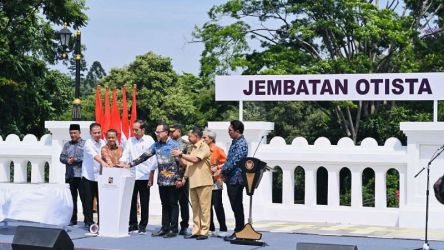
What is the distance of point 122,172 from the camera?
12.2m

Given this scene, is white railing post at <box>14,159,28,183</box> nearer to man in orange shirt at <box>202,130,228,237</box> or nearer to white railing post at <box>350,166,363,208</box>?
man in orange shirt at <box>202,130,228,237</box>

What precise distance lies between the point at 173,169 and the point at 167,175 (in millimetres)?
122

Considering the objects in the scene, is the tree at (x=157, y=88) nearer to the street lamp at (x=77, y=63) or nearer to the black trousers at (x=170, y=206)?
the street lamp at (x=77, y=63)

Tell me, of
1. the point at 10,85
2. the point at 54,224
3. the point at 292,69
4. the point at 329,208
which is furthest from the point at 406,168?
the point at 292,69

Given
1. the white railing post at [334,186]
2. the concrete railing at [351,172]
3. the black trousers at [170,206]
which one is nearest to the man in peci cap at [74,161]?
the black trousers at [170,206]

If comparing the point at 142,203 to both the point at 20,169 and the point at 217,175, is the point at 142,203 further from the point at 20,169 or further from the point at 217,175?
the point at 20,169

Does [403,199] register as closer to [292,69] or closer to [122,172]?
[122,172]

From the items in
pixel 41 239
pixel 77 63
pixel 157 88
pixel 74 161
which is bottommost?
pixel 41 239

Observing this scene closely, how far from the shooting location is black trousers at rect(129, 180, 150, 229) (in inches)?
505

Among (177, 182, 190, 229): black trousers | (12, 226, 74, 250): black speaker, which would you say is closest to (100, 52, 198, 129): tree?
(177, 182, 190, 229): black trousers

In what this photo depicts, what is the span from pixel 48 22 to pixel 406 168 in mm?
17737

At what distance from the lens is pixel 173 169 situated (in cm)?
1235

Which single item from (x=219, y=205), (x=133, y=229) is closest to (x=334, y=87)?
(x=219, y=205)

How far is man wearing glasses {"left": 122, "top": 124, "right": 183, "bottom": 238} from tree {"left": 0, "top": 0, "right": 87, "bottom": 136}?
14341 millimetres
